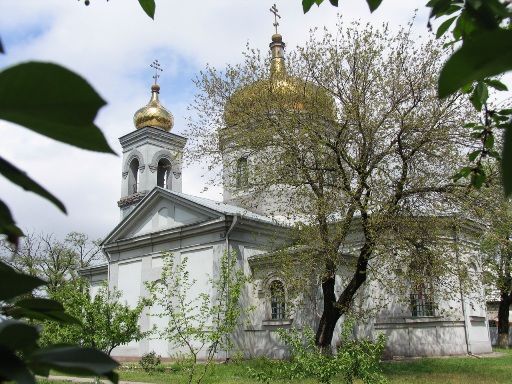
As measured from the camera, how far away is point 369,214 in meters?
13.8

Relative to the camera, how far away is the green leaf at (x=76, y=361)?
456mm

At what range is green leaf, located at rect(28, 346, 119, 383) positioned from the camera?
1.50 ft

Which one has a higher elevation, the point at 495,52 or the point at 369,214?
the point at 369,214

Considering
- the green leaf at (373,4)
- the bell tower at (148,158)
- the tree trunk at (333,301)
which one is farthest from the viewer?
the bell tower at (148,158)

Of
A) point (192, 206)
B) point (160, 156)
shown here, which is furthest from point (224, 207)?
point (160, 156)

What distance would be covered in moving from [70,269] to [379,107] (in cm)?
3059

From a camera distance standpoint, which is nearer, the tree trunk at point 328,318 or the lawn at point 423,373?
the lawn at point 423,373

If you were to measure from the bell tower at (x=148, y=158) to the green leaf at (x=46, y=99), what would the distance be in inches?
1069

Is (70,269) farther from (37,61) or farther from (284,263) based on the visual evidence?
(37,61)

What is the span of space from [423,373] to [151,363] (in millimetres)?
8476

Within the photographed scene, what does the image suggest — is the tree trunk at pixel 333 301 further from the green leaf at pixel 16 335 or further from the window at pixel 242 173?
the green leaf at pixel 16 335

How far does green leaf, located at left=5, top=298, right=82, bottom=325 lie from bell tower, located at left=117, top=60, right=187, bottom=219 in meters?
26.8

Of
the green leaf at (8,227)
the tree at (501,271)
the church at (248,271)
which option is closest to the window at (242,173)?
the church at (248,271)

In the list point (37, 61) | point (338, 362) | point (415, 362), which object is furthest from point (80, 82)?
point (415, 362)
